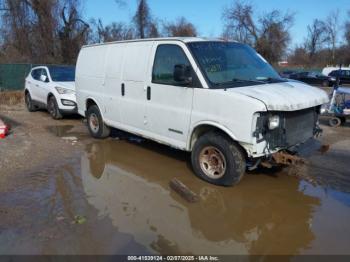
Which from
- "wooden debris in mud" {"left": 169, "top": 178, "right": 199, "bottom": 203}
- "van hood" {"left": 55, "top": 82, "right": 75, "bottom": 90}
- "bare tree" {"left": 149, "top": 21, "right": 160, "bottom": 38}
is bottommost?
"wooden debris in mud" {"left": 169, "top": 178, "right": 199, "bottom": 203}

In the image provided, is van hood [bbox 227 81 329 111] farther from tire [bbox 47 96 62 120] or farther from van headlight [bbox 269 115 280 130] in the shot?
tire [bbox 47 96 62 120]

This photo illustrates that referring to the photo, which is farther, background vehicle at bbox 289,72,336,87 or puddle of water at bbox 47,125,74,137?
background vehicle at bbox 289,72,336,87

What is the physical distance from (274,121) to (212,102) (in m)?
0.96

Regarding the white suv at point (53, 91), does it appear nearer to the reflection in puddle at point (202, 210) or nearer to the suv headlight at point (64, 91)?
the suv headlight at point (64, 91)

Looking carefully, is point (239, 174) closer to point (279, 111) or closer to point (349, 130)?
point (279, 111)

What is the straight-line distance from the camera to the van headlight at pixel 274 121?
5.15m

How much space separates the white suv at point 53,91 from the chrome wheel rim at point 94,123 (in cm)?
288

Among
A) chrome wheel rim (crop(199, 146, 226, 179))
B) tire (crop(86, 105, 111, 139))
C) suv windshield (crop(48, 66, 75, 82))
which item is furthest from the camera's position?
suv windshield (crop(48, 66, 75, 82))

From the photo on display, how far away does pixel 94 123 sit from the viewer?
899 cm

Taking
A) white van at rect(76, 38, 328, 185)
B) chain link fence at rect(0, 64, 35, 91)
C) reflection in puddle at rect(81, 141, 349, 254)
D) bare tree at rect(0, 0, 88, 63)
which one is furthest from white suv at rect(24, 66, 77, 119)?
bare tree at rect(0, 0, 88, 63)

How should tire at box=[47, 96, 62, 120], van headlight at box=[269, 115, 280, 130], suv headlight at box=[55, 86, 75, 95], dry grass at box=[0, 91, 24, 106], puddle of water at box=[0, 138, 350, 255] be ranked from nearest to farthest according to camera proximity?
1. puddle of water at box=[0, 138, 350, 255]
2. van headlight at box=[269, 115, 280, 130]
3. suv headlight at box=[55, 86, 75, 95]
4. tire at box=[47, 96, 62, 120]
5. dry grass at box=[0, 91, 24, 106]

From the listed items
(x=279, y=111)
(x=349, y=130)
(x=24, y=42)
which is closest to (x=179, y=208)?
(x=279, y=111)

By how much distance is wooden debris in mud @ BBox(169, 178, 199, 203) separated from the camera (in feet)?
17.2

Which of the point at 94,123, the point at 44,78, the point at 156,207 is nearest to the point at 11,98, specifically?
the point at 44,78
